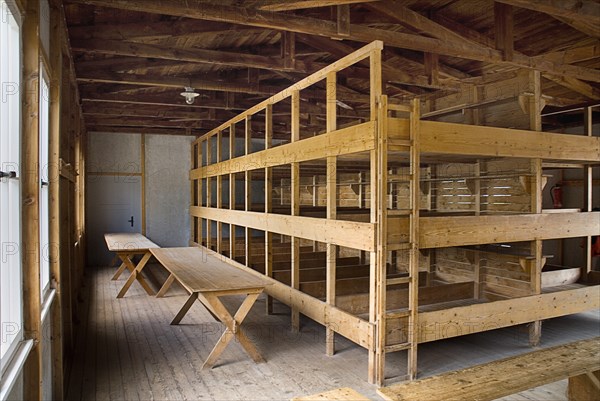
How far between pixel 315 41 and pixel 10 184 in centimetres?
450

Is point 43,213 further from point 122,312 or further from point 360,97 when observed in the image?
point 360,97

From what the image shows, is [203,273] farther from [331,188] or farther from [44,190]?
[44,190]

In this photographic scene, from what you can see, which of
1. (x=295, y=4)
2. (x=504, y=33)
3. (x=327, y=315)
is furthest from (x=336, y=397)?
(x=504, y=33)

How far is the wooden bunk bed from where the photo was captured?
3.63 meters

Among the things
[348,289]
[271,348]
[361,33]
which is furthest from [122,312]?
[361,33]

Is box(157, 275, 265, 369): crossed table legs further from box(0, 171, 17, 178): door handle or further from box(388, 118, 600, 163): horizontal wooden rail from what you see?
box(0, 171, 17, 178): door handle

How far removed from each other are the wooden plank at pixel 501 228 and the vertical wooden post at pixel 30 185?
9.23 feet

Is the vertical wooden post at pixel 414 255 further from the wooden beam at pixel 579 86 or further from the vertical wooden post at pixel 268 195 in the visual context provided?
the wooden beam at pixel 579 86

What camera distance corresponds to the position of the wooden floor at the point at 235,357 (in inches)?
139

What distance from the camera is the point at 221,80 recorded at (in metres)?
7.07

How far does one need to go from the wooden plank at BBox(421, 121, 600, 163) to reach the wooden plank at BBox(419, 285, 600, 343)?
1.42 m

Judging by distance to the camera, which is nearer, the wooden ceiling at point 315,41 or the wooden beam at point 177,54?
the wooden ceiling at point 315,41

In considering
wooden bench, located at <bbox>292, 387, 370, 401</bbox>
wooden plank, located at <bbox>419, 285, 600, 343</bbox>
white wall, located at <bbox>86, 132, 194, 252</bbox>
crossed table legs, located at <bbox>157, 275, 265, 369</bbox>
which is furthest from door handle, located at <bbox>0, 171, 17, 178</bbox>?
white wall, located at <bbox>86, 132, 194, 252</bbox>

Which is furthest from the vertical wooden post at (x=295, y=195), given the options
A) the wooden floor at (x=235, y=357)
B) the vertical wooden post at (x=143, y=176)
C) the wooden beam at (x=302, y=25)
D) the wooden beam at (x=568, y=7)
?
the vertical wooden post at (x=143, y=176)
